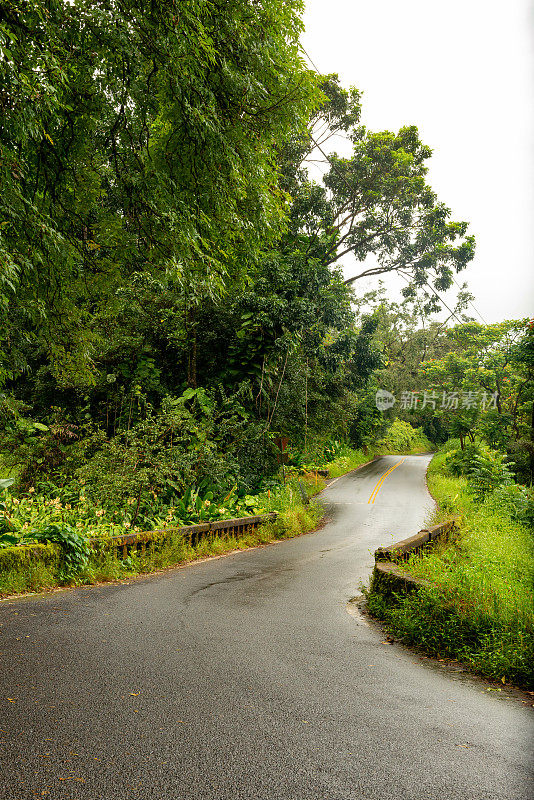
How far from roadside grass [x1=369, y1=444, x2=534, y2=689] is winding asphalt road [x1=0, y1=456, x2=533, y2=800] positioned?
280 mm

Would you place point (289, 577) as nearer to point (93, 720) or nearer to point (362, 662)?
point (362, 662)

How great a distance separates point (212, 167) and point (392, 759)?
6090mm

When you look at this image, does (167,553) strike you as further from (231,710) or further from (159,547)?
(231,710)

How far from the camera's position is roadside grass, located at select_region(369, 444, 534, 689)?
375 centimetres

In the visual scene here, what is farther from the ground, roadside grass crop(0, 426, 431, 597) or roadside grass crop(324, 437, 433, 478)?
roadside grass crop(0, 426, 431, 597)

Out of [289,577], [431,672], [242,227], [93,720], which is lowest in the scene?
[289,577]

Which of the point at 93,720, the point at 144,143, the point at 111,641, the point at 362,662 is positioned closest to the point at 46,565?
the point at 111,641

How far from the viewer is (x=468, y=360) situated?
23438 mm

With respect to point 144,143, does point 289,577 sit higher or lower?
lower
